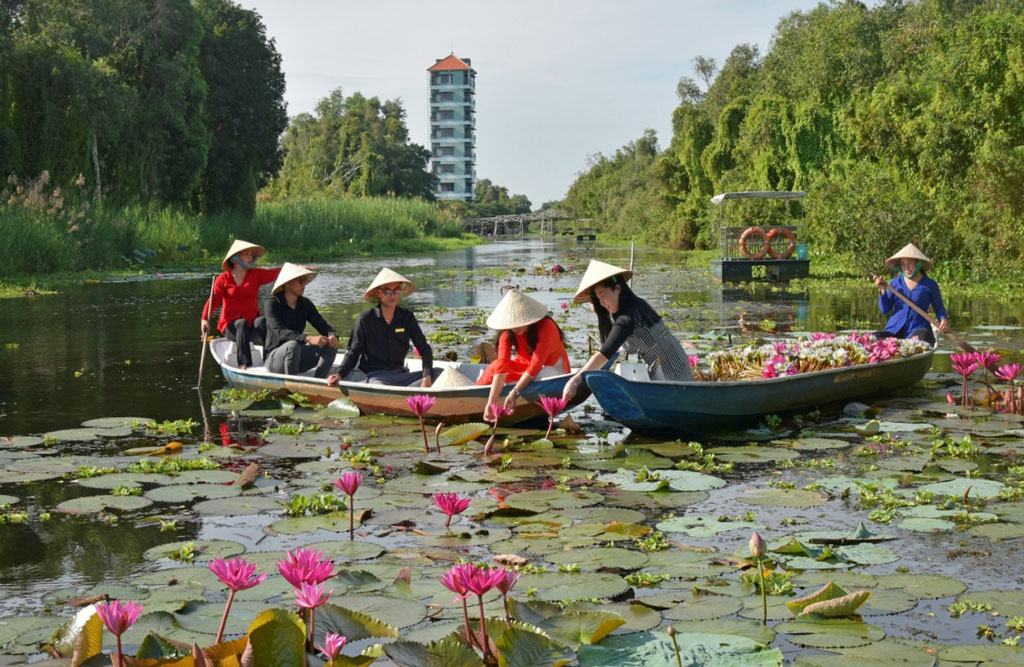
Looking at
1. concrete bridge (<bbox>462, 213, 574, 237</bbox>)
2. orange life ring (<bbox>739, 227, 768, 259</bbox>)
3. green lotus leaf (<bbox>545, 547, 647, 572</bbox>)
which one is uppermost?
concrete bridge (<bbox>462, 213, 574, 237</bbox>)

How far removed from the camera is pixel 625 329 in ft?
27.5

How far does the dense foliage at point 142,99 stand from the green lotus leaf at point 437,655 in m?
30.3

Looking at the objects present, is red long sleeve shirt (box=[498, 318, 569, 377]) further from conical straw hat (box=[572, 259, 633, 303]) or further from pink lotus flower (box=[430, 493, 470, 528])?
pink lotus flower (box=[430, 493, 470, 528])

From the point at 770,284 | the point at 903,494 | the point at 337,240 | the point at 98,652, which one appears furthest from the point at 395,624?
the point at 337,240

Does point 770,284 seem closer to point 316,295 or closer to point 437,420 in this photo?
point 316,295

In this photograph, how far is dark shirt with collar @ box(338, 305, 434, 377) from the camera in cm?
975

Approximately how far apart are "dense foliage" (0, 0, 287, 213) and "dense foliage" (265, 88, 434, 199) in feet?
88.4

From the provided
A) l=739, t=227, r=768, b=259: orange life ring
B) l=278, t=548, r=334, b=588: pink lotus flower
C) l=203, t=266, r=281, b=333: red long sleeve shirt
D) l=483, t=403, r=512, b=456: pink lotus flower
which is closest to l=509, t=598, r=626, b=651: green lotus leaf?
l=278, t=548, r=334, b=588: pink lotus flower

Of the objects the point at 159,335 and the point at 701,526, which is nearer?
the point at 701,526

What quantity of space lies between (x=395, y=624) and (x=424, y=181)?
295 ft

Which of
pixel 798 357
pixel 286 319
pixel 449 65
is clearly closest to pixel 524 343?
pixel 798 357

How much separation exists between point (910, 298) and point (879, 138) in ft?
53.9

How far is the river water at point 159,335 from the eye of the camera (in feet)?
19.4

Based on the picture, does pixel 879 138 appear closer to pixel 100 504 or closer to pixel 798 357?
pixel 798 357
